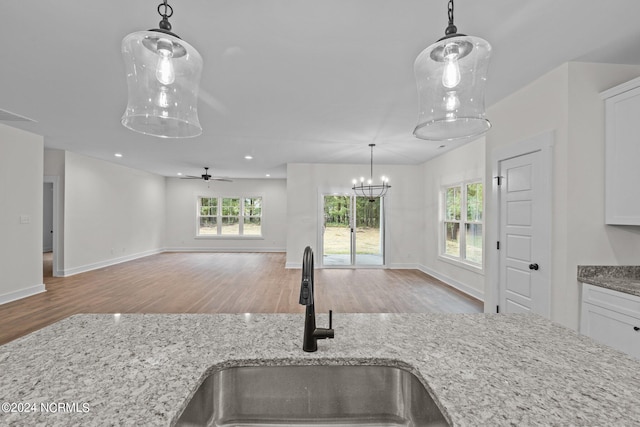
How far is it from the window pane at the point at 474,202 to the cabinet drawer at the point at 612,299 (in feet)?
8.87

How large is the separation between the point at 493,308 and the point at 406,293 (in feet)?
5.77

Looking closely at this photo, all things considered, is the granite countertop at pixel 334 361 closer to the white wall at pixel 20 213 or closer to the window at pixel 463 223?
the window at pixel 463 223

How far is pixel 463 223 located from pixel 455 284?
114 centimetres

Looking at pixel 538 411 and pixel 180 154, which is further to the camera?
pixel 180 154

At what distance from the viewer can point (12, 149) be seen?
14.3 feet

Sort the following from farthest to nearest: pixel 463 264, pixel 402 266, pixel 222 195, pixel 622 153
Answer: pixel 222 195 → pixel 402 266 → pixel 463 264 → pixel 622 153

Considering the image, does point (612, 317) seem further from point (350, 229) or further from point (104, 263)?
point (104, 263)

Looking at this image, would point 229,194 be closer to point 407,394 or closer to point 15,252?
point 15,252

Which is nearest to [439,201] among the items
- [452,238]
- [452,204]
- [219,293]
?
[452,204]

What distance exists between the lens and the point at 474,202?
201 inches

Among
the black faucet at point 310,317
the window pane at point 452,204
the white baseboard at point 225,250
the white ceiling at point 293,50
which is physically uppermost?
the white ceiling at point 293,50

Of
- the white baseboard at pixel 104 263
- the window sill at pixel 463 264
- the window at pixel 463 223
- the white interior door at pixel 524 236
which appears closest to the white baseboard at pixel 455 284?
the window sill at pixel 463 264

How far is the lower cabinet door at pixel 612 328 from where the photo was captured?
199cm

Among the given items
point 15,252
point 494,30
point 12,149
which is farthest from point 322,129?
point 15,252
